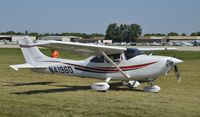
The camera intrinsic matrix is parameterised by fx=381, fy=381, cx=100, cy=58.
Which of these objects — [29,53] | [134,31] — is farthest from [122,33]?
[29,53]

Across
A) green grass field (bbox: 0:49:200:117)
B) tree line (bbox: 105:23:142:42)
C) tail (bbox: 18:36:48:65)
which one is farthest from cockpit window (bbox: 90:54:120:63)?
tree line (bbox: 105:23:142:42)

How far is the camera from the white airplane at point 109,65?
12.7m

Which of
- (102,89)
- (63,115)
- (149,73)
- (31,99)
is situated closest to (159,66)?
(149,73)

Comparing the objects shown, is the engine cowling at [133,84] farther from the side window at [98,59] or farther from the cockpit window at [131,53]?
the side window at [98,59]

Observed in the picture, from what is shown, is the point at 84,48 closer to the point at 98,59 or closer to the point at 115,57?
the point at 98,59

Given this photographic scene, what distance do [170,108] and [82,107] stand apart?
7.06 ft

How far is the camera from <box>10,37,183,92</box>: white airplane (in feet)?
41.8

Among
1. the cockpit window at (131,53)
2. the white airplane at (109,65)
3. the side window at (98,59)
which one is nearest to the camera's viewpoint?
the white airplane at (109,65)

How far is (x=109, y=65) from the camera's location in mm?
13656

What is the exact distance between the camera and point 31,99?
10.8 metres

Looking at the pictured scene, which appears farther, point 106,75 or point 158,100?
point 106,75

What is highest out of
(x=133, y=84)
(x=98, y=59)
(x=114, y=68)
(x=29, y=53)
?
(x=29, y=53)

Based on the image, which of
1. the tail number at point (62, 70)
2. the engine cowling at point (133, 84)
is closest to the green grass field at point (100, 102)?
the engine cowling at point (133, 84)

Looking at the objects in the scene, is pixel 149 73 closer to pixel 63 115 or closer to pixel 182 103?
pixel 182 103
